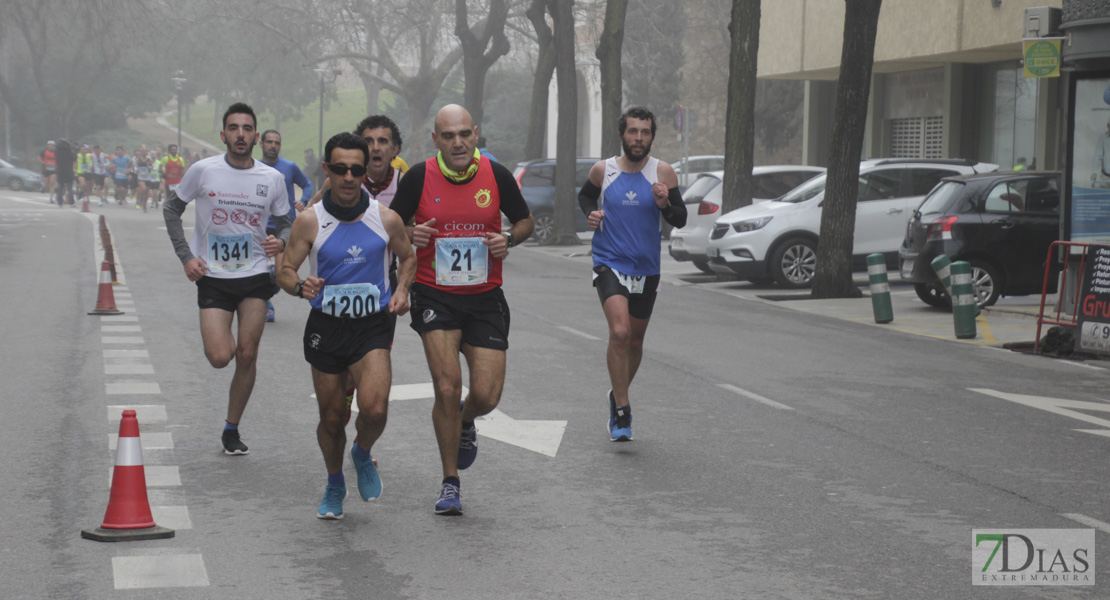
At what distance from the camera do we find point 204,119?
114125 millimetres

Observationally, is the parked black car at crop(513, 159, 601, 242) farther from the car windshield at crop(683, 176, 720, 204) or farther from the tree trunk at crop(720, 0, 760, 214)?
the tree trunk at crop(720, 0, 760, 214)

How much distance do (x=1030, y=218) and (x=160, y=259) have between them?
13636 millimetres

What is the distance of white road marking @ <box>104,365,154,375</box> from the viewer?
1139cm

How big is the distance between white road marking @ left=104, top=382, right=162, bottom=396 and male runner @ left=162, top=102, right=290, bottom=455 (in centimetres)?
219

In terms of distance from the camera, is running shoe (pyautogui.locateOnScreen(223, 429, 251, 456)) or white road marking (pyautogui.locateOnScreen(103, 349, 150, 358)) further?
white road marking (pyautogui.locateOnScreen(103, 349, 150, 358))

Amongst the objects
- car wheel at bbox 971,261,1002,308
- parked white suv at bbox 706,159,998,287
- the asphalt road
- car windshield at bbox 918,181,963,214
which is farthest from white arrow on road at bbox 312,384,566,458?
parked white suv at bbox 706,159,998,287

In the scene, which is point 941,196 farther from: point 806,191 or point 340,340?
point 340,340

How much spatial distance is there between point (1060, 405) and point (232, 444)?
5962 millimetres

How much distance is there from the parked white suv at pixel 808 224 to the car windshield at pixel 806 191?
0.6 inches

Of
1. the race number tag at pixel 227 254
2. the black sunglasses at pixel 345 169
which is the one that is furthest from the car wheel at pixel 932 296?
the black sunglasses at pixel 345 169

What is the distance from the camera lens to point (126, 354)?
1249 cm

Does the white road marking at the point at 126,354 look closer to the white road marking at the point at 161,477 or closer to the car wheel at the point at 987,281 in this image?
the white road marking at the point at 161,477

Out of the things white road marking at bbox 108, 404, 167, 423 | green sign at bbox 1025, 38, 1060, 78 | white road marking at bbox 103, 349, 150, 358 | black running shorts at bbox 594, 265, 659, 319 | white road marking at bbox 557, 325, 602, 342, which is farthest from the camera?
green sign at bbox 1025, 38, 1060, 78

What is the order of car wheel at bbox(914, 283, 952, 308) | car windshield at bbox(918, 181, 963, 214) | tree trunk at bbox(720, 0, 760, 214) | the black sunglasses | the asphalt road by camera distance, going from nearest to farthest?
the asphalt road → the black sunglasses → car windshield at bbox(918, 181, 963, 214) → car wheel at bbox(914, 283, 952, 308) → tree trunk at bbox(720, 0, 760, 214)
